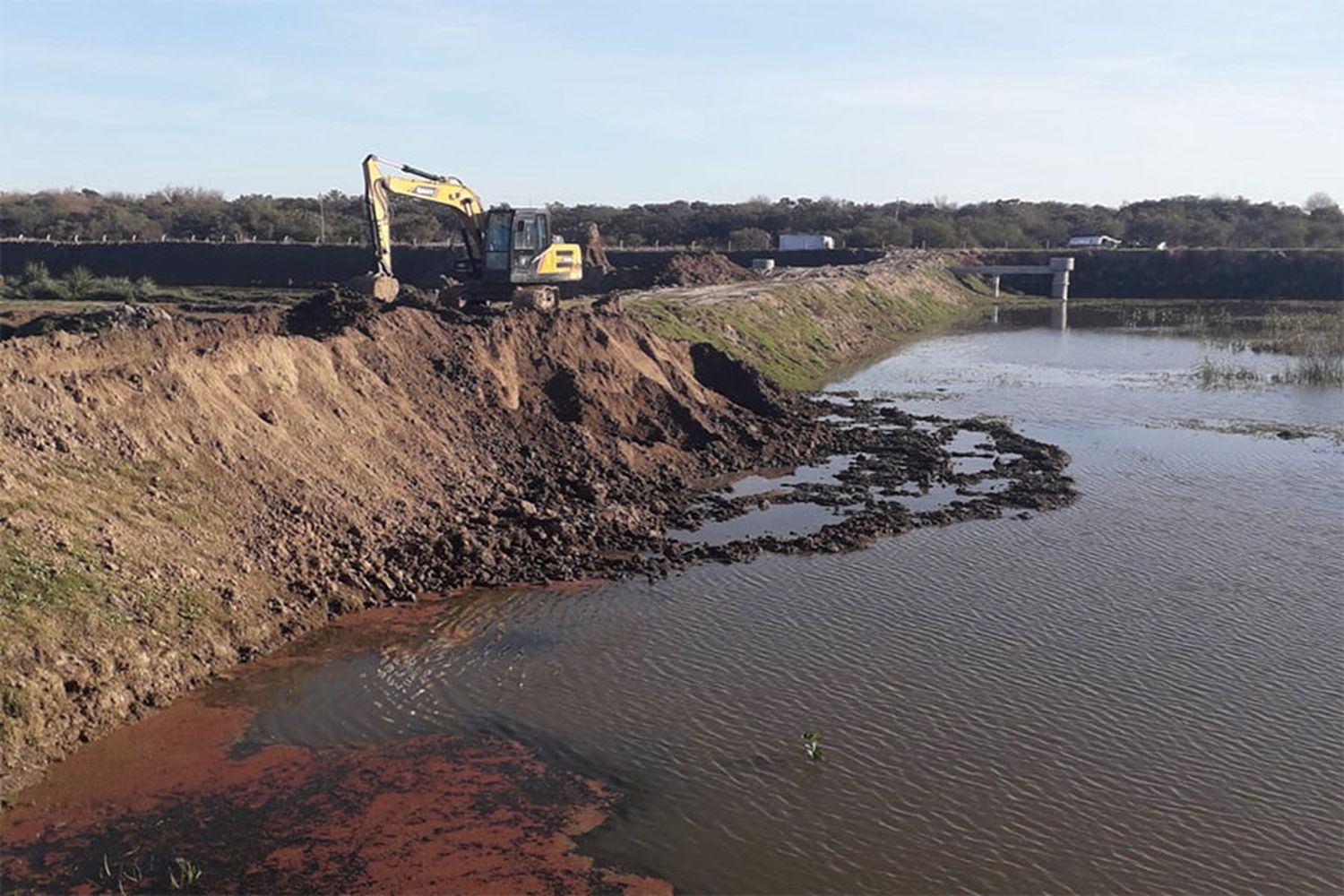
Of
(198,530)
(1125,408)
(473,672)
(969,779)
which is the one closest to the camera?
(969,779)

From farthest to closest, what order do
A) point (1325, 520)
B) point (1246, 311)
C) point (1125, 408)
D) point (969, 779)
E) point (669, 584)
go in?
point (1246, 311)
point (1125, 408)
point (1325, 520)
point (669, 584)
point (969, 779)

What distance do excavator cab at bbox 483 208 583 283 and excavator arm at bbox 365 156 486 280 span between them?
459 millimetres

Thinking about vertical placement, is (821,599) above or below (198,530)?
below

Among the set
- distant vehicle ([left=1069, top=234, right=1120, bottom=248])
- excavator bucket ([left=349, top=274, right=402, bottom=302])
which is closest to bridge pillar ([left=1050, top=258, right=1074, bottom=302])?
distant vehicle ([left=1069, top=234, right=1120, bottom=248])

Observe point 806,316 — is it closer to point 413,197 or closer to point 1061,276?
point 413,197

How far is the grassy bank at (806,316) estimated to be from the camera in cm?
3972

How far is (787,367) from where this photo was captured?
41.1m

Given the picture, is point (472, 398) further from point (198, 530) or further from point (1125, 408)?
point (1125, 408)

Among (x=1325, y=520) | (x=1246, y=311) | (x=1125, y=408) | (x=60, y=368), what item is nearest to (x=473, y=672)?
(x=60, y=368)

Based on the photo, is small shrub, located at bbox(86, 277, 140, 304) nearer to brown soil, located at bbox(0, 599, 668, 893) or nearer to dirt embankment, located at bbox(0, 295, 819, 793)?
dirt embankment, located at bbox(0, 295, 819, 793)

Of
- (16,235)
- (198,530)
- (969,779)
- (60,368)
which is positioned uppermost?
(16,235)

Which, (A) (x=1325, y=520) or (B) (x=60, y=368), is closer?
(B) (x=60, y=368)

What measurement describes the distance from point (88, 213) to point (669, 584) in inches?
3223

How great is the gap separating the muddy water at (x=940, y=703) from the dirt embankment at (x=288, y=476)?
62.3 inches
